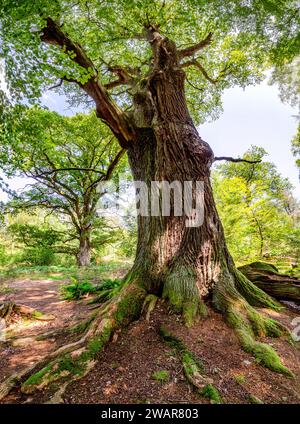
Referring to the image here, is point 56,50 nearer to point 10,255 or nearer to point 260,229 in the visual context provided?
point 260,229

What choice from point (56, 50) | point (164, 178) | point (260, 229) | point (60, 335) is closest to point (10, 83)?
point (56, 50)

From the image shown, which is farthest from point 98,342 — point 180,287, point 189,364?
point 180,287

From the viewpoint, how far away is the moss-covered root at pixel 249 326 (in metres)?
2.69

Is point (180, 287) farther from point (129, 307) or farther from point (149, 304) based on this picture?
point (129, 307)

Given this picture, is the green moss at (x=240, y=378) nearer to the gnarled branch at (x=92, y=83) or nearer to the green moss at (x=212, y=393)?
the green moss at (x=212, y=393)

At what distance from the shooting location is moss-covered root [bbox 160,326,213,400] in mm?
2289

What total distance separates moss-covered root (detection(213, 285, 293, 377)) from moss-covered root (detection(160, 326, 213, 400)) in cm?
70

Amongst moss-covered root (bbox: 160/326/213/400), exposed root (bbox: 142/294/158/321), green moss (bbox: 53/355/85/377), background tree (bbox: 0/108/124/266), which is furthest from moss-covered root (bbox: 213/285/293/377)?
background tree (bbox: 0/108/124/266)

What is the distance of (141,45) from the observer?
7.06 m

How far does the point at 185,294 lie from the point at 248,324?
2.99 ft

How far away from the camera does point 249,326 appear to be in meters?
3.21

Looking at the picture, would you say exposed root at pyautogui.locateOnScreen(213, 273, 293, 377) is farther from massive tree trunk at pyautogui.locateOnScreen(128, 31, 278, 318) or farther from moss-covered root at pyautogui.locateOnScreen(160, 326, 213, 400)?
moss-covered root at pyautogui.locateOnScreen(160, 326, 213, 400)

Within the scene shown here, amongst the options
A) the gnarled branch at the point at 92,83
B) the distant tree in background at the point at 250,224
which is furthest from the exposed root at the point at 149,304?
the distant tree in background at the point at 250,224

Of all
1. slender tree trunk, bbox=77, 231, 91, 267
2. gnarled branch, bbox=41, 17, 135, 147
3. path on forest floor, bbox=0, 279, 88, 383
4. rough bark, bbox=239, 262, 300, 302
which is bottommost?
path on forest floor, bbox=0, 279, 88, 383
